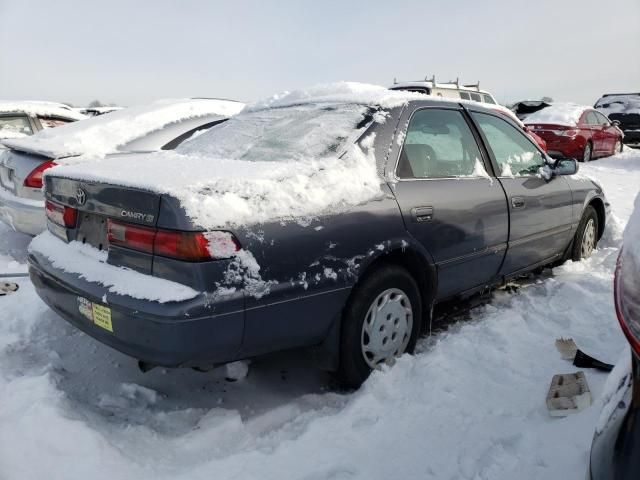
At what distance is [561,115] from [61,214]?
12.6 metres

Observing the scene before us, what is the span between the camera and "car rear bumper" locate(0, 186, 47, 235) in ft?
14.4

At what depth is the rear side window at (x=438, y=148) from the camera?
2896 mm

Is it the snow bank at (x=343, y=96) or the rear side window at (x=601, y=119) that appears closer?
the snow bank at (x=343, y=96)

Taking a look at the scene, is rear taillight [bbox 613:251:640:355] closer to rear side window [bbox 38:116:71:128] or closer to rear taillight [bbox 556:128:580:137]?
rear side window [bbox 38:116:71:128]

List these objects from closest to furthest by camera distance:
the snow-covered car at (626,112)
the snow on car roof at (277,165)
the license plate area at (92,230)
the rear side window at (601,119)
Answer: the snow on car roof at (277,165)
the license plate area at (92,230)
the rear side window at (601,119)
the snow-covered car at (626,112)

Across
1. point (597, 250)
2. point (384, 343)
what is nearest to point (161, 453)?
point (384, 343)

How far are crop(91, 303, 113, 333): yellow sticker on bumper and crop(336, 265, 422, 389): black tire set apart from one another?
1086mm

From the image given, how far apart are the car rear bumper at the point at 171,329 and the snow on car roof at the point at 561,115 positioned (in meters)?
12.1

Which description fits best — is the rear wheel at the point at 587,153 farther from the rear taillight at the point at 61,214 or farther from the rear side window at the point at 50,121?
the rear taillight at the point at 61,214

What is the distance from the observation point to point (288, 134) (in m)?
2.89

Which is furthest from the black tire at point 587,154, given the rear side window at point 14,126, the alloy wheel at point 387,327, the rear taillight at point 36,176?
the rear taillight at point 36,176

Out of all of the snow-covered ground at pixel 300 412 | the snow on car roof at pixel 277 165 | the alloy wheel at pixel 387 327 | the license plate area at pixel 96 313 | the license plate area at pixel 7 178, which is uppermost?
the snow on car roof at pixel 277 165

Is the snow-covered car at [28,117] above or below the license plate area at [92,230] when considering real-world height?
above

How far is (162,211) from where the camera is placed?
6.69 feet
